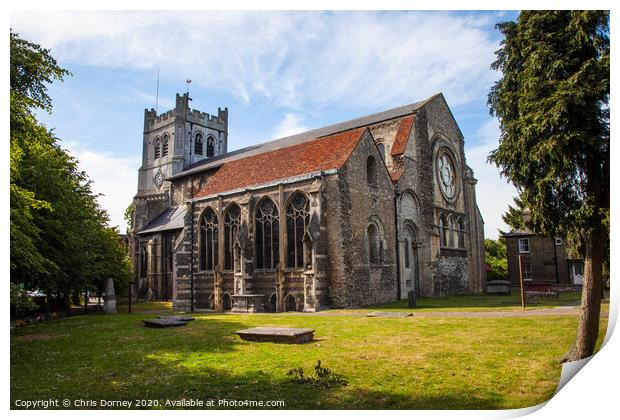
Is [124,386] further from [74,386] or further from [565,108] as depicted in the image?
[565,108]

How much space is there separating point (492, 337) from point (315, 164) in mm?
11572

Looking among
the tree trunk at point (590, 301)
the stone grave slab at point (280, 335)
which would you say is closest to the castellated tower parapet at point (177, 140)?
the stone grave slab at point (280, 335)

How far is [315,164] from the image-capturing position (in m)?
19.2

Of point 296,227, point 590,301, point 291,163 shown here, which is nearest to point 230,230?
point 296,227

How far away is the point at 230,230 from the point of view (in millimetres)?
21281

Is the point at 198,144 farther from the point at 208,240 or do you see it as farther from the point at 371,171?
the point at 371,171

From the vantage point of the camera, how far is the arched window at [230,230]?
69.2ft

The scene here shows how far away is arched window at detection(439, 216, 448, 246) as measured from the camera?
27156 mm

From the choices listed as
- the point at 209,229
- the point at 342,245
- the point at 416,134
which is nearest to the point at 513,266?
the point at 416,134

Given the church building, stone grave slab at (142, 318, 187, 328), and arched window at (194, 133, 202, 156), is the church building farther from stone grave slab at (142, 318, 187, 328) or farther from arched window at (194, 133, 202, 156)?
arched window at (194, 133, 202, 156)

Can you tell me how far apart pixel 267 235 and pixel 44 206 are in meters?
11.0

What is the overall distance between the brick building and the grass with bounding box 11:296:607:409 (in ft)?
42.2

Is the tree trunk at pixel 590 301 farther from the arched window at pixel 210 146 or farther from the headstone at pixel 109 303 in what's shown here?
the arched window at pixel 210 146

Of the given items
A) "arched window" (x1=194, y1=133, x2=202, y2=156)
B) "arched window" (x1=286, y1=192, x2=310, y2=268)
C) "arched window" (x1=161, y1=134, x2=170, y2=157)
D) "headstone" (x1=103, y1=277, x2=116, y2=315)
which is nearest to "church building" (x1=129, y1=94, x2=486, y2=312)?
"arched window" (x1=286, y1=192, x2=310, y2=268)
